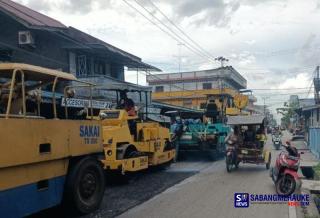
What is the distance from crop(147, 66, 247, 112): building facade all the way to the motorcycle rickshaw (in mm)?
43053

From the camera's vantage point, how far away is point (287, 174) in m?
10.5

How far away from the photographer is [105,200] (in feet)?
32.9

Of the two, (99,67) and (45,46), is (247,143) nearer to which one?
(45,46)

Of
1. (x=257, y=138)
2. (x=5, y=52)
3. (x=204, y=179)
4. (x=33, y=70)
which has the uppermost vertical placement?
(x=5, y=52)

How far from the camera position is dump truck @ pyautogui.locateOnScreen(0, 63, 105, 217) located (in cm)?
617

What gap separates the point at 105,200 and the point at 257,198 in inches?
140

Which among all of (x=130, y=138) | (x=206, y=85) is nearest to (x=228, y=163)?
(x=130, y=138)

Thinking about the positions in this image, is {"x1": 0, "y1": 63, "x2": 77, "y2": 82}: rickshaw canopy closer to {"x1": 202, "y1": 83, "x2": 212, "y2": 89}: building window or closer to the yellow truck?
the yellow truck

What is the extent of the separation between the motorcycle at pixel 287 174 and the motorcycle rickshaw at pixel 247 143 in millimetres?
4556

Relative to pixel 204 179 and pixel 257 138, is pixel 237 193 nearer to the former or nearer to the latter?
pixel 204 179

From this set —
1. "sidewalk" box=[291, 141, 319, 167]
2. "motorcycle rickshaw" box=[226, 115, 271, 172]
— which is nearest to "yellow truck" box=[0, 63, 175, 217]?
"sidewalk" box=[291, 141, 319, 167]

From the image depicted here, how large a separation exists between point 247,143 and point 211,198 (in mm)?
6632

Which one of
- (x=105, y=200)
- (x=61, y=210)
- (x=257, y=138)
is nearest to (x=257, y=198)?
(x=105, y=200)

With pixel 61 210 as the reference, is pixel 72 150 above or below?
above
